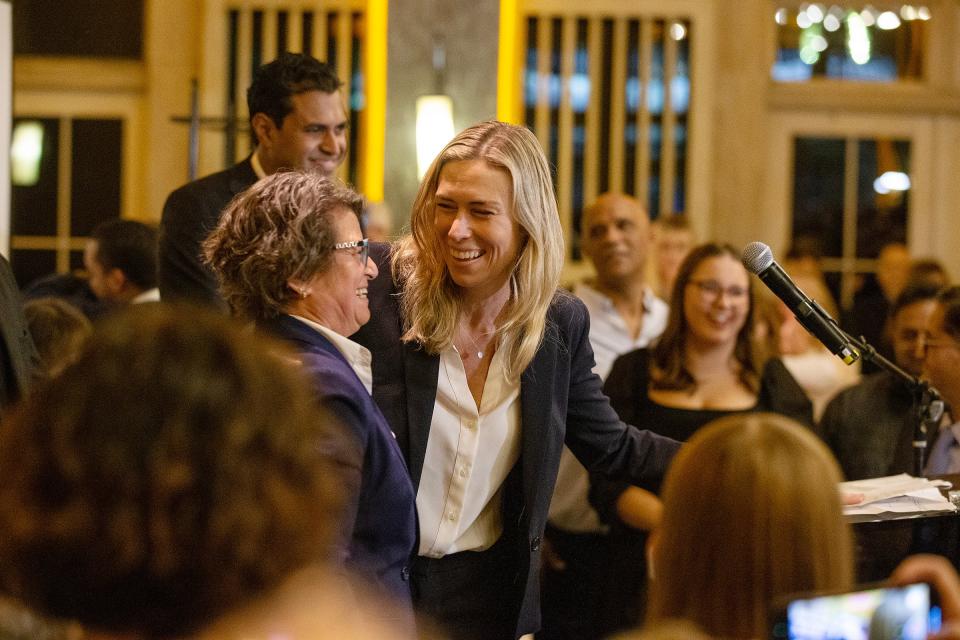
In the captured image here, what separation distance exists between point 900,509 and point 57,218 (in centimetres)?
620

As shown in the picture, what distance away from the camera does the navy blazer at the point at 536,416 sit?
2.26m

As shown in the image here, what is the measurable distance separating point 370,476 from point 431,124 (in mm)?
2281

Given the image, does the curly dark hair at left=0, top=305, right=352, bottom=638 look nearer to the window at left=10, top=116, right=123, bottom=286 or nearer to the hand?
the hand

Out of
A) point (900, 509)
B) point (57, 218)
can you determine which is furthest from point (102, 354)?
point (57, 218)

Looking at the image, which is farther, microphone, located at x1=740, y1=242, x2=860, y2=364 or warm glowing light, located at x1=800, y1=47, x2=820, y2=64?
warm glowing light, located at x1=800, y1=47, x2=820, y2=64

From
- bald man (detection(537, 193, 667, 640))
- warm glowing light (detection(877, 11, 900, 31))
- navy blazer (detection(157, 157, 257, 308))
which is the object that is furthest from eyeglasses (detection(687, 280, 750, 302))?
warm glowing light (detection(877, 11, 900, 31))

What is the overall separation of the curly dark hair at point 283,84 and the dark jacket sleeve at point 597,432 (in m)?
0.96

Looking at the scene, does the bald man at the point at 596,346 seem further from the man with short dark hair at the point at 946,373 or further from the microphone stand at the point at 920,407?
the microphone stand at the point at 920,407

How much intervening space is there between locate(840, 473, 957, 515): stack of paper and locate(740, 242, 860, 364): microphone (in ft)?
0.83

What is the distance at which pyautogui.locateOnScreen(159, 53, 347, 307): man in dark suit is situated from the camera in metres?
2.90

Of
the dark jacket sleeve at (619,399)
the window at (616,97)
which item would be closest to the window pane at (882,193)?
the window at (616,97)

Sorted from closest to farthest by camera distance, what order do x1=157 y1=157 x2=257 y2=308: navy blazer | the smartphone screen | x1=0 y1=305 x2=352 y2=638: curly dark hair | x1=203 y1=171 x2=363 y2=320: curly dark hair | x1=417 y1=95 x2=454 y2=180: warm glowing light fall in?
x1=0 y1=305 x2=352 y2=638: curly dark hair
the smartphone screen
x1=203 y1=171 x2=363 y2=320: curly dark hair
x1=157 y1=157 x2=257 y2=308: navy blazer
x1=417 y1=95 x2=454 y2=180: warm glowing light

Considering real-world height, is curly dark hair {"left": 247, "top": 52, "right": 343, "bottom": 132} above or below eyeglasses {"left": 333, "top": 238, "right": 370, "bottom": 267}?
above

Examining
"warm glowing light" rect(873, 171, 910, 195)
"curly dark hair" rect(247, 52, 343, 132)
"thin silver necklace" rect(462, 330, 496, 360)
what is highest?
"warm glowing light" rect(873, 171, 910, 195)
